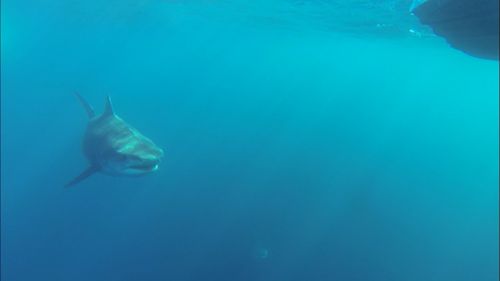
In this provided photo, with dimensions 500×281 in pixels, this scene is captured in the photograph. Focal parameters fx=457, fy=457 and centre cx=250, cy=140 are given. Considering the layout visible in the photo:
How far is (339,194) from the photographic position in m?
26.5

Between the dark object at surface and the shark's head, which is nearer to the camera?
the dark object at surface

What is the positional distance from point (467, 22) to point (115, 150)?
25.1ft

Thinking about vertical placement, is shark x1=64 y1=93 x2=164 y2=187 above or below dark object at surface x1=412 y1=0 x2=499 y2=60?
above

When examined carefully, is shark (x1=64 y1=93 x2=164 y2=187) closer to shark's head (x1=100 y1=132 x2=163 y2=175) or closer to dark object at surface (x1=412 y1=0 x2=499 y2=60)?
shark's head (x1=100 y1=132 x2=163 y2=175)

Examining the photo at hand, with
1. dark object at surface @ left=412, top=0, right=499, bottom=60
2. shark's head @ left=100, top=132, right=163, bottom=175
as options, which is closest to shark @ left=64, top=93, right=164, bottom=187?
shark's head @ left=100, top=132, right=163, bottom=175

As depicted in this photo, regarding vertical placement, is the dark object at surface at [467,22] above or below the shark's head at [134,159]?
below

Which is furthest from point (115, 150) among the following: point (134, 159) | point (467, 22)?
point (467, 22)

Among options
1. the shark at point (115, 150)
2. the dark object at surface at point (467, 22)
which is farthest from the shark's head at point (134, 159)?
the dark object at surface at point (467, 22)

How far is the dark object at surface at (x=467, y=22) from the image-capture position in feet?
16.1

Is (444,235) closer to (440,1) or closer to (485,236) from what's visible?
(485,236)

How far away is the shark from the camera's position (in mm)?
9906

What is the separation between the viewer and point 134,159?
9.82m

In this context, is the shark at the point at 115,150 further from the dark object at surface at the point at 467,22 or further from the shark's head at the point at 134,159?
the dark object at surface at the point at 467,22

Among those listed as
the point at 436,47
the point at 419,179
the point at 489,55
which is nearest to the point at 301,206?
the point at 419,179
